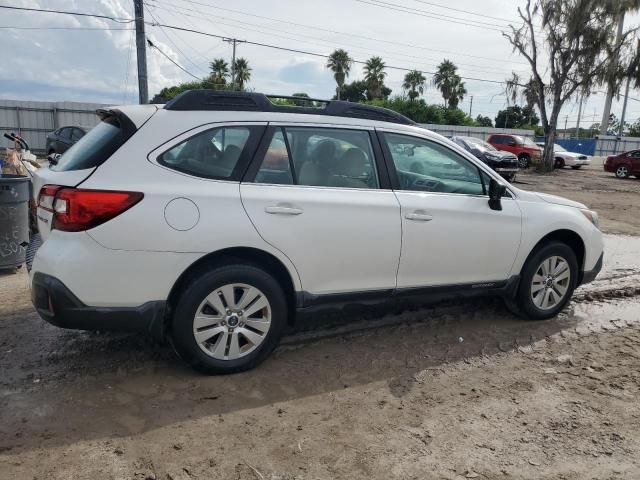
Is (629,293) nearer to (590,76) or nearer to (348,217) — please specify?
(348,217)

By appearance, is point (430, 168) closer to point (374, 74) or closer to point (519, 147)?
point (519, 147)

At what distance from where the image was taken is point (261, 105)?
367 centimetres

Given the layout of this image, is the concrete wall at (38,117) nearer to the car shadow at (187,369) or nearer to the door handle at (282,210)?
the car shadow at (187,369)

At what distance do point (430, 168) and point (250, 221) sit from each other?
1662 mm

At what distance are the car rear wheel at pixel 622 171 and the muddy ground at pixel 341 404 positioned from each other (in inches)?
950

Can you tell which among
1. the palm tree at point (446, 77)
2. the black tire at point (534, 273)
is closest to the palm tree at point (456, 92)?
the palm tree at point (446, 77)

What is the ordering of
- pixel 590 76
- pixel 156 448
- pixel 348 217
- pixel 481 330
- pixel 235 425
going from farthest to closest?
pixel 590 76
pixel 481 330
pixel 348 217
pixel 235 425
pixel 156 448

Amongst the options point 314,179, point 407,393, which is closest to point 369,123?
point 314,179

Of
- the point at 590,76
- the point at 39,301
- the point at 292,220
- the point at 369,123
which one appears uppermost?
the point at 590,76

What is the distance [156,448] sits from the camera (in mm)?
2787

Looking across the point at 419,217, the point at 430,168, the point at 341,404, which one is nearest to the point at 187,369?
the point at 341,404

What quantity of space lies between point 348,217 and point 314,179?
362mm

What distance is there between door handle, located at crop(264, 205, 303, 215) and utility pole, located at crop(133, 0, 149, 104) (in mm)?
14223

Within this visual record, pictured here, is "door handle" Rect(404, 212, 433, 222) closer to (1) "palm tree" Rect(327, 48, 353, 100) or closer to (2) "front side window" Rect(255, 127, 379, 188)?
(2) "front side window" Rect(255, 127, 379, 188)
